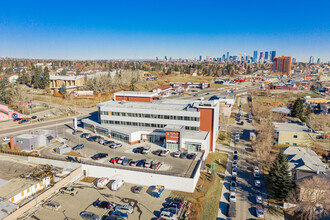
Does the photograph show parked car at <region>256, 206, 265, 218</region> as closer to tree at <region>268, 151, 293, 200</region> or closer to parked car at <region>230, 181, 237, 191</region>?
tree at <region>268, 151, 293, 200</region>

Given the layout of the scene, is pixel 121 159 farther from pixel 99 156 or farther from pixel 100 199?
pixel 100 199

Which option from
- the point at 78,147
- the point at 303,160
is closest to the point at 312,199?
the point at 303,160

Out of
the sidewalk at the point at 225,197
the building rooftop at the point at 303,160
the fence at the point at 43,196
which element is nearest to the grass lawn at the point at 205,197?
the sidewalk at the point at 225,197

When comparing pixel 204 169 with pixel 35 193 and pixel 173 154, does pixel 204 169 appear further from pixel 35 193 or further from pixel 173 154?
pixel 35 193

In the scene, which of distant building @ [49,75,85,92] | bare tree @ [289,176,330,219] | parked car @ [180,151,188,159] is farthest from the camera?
distant building @ [49,75,85,92]

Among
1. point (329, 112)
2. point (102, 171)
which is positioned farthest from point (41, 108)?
point (329, 112)

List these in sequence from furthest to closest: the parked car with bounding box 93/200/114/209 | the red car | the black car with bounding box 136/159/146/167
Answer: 1. the red car
2. the black car with bounding box 136/159/146/167
3. the parked car with bounding box 93/200/114/209

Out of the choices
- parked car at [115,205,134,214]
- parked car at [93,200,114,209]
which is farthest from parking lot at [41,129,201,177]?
parked car at [93,200,114,209]
